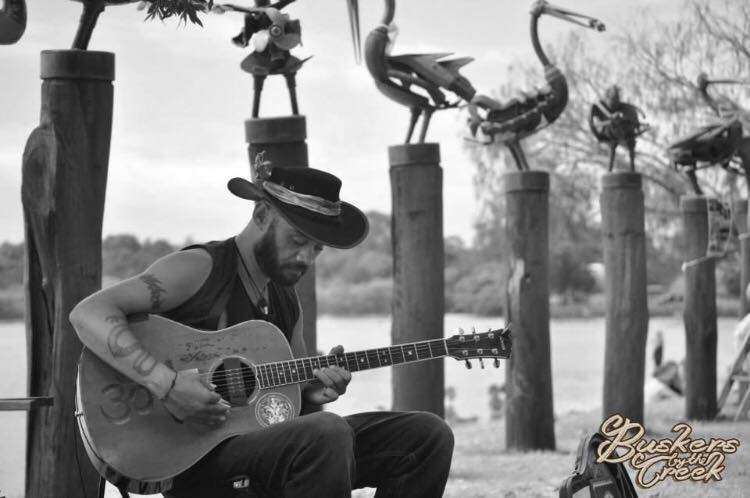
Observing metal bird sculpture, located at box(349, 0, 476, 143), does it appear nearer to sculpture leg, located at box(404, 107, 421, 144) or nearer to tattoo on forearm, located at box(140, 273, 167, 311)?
sculpture leg, located at box(404, 107, 421, 144)

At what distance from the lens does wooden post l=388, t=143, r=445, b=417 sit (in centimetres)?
602

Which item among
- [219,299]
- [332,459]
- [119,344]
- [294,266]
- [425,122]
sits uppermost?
[425,122]

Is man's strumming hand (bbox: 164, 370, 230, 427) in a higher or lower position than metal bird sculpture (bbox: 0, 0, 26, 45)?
lower

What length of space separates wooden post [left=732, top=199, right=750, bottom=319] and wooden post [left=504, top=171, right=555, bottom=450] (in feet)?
10.7

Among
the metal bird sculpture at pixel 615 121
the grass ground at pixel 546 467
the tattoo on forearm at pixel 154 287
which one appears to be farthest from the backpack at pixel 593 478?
the metal bird sculpture at pixel 615 121

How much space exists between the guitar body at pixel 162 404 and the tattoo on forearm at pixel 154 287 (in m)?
0.08

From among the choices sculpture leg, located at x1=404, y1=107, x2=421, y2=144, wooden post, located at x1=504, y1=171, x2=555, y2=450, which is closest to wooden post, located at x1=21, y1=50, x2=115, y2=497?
sculpture leg, located at x1=404, y1=107, x2=421, y2=144

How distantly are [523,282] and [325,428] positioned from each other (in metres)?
3.60

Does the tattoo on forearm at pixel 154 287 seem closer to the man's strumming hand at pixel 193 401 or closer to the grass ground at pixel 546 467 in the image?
the man's strumming hand at pixel 193 401

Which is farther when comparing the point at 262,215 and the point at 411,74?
the point at 411,74

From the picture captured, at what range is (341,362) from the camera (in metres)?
3.60

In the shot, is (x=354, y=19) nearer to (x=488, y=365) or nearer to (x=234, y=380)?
(x=234, y=380)

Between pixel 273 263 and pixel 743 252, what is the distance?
7.07 meters
